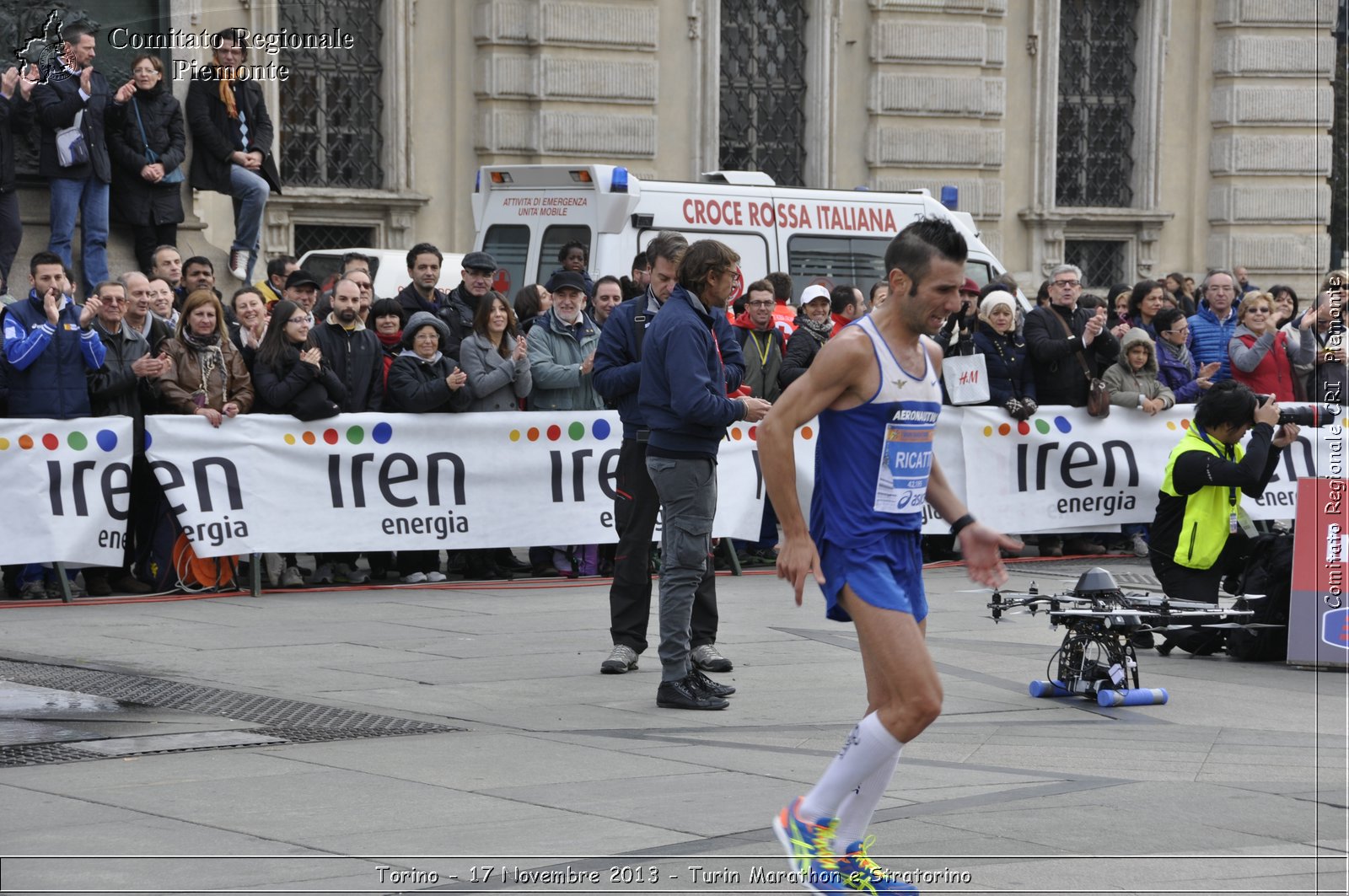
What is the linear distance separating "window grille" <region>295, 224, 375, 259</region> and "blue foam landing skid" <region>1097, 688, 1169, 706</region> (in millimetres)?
15384

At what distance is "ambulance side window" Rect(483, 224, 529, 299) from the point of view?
17.1 m

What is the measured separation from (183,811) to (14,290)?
8.93m

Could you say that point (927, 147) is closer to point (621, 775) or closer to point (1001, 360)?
point (1001, 360)

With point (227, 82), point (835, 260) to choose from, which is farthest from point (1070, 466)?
point (227, 82)

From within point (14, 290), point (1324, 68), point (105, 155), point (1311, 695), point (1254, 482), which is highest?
point (1324, 68)

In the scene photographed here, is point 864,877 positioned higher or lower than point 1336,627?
higher

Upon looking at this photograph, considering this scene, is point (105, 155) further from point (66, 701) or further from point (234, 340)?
point (66, 701)

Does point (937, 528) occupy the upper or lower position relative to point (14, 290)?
lower

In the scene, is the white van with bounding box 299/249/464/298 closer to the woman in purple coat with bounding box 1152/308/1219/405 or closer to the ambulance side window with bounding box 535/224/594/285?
the ambulance side window with bounding box 535/224/594/285

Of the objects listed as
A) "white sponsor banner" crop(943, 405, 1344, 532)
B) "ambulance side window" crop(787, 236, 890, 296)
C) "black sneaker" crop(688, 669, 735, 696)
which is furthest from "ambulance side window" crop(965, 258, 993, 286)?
"black sneaker" crop(688, 669, 735, 696)

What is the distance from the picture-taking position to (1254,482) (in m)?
10.5

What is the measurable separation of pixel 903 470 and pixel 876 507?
0.48ft

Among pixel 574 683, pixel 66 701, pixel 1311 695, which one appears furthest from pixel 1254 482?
pixel 66 701

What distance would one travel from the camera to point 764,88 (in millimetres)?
25531
